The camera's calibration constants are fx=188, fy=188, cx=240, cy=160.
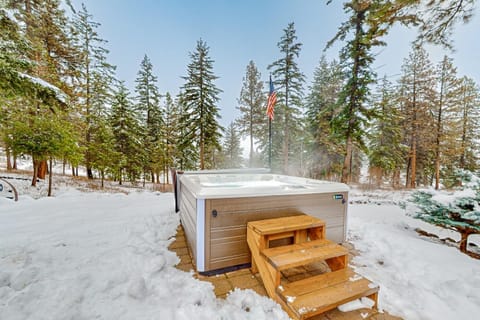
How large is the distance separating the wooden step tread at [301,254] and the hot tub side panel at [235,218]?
1.29 ft

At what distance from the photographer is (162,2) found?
6.54 meters

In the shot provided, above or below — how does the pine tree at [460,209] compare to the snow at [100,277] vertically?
above

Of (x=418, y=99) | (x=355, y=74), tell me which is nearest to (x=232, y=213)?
(x=355, y=74)

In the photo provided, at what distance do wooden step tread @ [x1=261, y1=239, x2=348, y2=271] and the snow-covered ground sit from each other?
1.07 feet

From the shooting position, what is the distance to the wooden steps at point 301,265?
1.31 m

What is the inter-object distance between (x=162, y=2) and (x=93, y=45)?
4.92 metres

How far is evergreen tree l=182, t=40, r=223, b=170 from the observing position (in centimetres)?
977

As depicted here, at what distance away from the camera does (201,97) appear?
9758 millimetres

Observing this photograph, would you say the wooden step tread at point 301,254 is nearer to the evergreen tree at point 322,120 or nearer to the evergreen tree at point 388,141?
the evergreen tree at point 322,120

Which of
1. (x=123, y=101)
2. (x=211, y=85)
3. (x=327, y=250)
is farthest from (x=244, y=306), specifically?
(x=123, y=101)

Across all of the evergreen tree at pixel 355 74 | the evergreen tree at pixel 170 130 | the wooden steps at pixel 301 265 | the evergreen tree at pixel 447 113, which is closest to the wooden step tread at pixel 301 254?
the wooden steps at pixel 301 265

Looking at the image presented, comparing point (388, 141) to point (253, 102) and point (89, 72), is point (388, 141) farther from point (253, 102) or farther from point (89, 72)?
point (89, 72)

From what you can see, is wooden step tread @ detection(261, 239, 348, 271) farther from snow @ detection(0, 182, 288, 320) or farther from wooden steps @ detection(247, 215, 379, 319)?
snow @ detection(0, 182, 288, 320)

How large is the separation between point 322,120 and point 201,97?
261 inches
